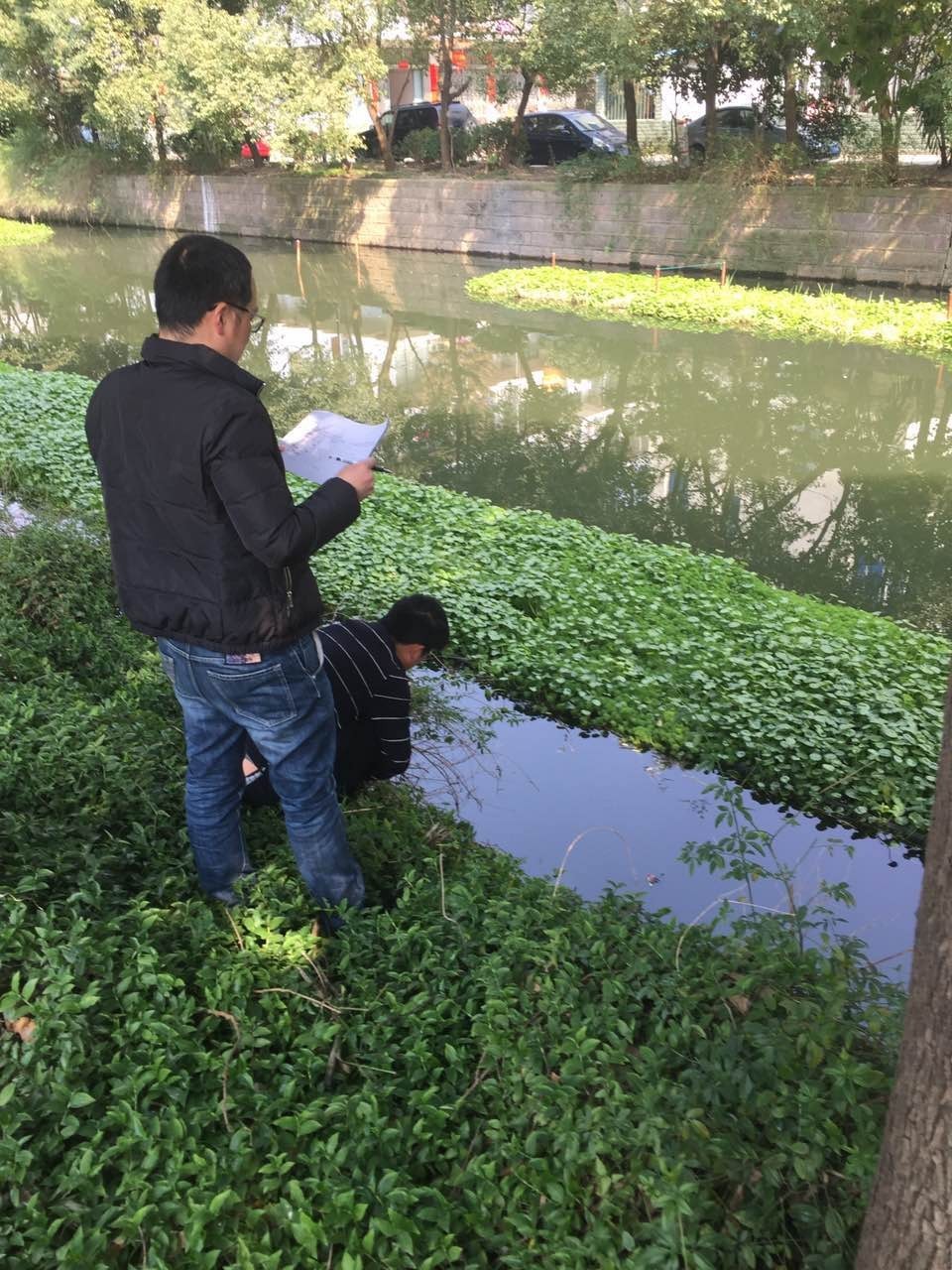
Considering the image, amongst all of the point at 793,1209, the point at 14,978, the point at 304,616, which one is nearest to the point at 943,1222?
the point at 793,1209

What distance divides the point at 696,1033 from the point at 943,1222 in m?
0.79

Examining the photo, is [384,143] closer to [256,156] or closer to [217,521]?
[256,156]

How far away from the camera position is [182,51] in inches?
730

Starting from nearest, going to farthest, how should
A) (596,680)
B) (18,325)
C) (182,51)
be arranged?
(596,680) → (18,325) → (182,51)

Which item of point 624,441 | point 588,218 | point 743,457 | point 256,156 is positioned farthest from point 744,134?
point 256,156

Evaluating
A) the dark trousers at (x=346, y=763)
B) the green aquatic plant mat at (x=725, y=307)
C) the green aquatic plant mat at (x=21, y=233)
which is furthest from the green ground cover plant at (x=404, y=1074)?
the green aquatic plant mat at (x=21, y=233)

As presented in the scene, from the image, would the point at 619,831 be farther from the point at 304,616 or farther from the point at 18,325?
the point at 18,325

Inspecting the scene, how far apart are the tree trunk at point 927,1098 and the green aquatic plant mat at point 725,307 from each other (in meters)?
11.6

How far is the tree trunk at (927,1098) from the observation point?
4.96 feet

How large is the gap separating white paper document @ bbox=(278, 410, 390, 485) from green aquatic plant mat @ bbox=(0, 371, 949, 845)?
7.24ft

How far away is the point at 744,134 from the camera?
17.6 metres

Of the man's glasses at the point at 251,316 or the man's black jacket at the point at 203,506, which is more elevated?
the man's glasses at the point at 251,316

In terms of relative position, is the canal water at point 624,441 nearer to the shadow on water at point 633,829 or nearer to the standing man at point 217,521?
the shadow on water at point 633,829

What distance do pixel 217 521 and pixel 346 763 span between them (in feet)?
4.26
